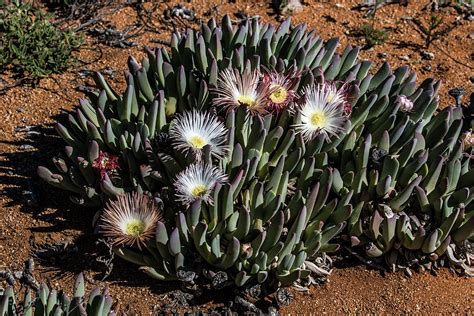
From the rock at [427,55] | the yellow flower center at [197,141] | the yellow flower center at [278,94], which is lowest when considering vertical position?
the yellow flower center at [197,141]

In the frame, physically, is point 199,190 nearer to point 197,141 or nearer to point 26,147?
point 197,141

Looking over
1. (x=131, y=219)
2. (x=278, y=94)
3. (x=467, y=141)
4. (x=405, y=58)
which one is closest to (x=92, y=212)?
(x=131, y=219)

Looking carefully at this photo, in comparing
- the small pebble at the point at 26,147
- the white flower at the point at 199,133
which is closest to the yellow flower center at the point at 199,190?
the white flower at the point at 199,133

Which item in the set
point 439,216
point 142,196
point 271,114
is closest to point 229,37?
point 271,114

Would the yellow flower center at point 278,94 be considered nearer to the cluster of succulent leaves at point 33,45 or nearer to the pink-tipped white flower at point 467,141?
the pink-tipped white flower at point 467,141

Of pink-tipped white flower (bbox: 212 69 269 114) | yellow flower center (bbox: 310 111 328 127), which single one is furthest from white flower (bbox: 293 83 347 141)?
pink-tipped white flower (bbox: 212 69 269 114)

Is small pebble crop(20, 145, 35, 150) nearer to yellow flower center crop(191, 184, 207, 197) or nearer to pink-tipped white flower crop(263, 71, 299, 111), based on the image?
yellow flower center crop(191, 184, 207, 197)
